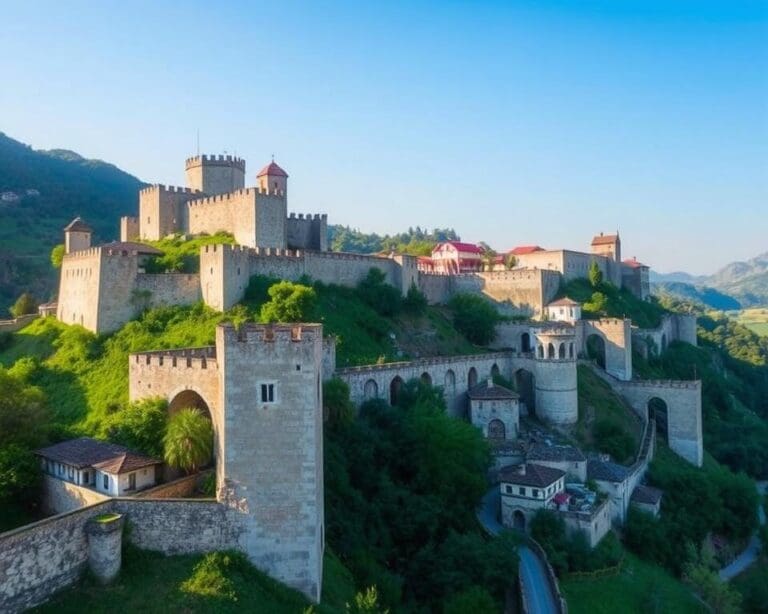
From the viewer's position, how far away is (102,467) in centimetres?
2262

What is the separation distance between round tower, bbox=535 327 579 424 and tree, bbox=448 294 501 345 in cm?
1080

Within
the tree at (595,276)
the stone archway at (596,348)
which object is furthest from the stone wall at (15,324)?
the tree at (595,276)

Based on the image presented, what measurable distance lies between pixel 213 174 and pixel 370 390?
97.4 ft

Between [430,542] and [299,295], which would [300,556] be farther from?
[299,295]

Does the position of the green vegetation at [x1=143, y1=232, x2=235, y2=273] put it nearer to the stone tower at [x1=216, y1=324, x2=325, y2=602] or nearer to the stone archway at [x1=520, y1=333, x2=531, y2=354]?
the stone tower at [x1=216, y1=324, x2=325, y2=602]

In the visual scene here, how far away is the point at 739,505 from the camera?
147 feet

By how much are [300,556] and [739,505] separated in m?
38.2

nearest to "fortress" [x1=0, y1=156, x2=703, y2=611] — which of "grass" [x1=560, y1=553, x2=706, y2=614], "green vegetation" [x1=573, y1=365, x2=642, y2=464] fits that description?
"green vegetation" [x1=573, y1=365, x2=642, y2=464]

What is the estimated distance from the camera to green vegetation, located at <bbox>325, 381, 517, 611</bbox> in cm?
2589

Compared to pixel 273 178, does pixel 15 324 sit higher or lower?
lower

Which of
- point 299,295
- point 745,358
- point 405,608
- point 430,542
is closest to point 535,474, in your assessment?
point 430,542

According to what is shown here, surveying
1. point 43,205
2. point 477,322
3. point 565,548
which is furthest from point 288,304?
point 43,205

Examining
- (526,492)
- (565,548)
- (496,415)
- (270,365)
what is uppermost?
(270,365)

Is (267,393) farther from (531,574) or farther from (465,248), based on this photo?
(465,248)
